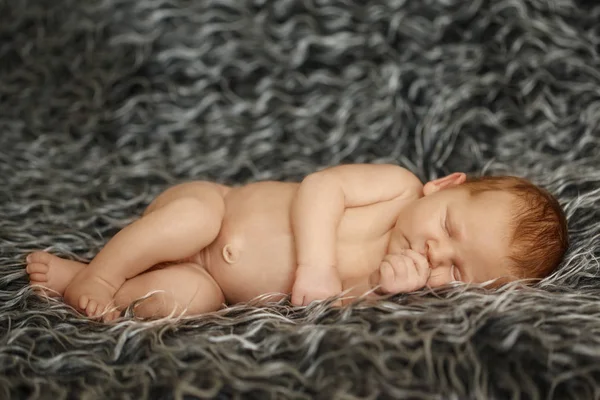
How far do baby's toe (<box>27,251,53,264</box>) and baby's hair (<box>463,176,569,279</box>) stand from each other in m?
0.71

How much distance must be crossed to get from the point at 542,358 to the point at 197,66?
1268 millimetres

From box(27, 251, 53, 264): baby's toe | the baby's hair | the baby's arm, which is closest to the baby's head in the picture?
the baby's hair

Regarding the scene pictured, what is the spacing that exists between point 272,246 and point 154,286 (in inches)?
8.1

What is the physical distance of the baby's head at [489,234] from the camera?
1.15m

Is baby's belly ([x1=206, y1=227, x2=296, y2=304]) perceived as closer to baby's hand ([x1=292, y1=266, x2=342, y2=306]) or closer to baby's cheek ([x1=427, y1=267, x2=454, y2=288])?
baby's hand ([x1=292, y1=266, x2=342, y2=306])

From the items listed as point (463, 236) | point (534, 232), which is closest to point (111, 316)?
point (463, 236)

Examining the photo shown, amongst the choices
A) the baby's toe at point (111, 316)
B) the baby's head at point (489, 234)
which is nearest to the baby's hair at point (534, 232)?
the baby's head at point (489, 234)

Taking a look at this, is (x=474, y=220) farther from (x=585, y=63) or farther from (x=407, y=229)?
(x=585, y=63)

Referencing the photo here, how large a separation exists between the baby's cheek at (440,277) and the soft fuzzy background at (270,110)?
4 centimetres

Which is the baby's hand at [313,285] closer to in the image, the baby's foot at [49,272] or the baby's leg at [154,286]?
the baby's leg at [154,286]

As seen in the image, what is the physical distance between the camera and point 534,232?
1.16m

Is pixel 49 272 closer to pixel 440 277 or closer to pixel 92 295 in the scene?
pixel 92 295

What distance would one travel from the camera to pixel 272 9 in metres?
1.93

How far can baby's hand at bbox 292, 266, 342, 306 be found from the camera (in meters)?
1.15
